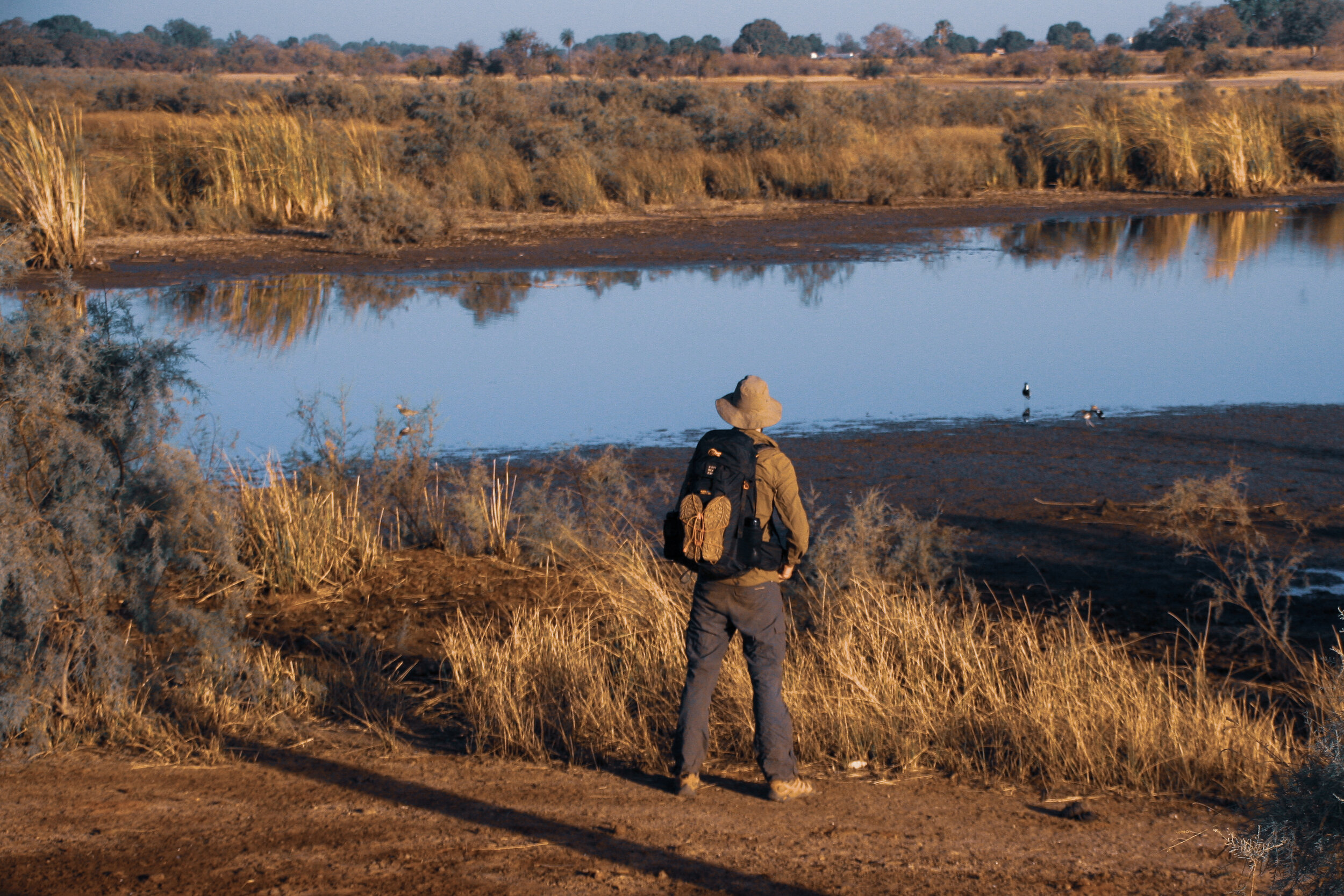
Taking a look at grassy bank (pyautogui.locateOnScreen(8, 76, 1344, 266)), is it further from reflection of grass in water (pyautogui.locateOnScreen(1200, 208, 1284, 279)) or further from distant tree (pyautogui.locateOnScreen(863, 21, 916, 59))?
distant tree (pyautogui.locateOnScreen(863, 21, 916, 59))

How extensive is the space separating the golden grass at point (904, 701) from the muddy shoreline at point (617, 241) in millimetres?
14830

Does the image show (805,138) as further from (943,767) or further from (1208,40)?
(1208,40)

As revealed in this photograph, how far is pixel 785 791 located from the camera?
5.29 metres

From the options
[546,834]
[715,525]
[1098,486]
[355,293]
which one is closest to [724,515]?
[715,525]

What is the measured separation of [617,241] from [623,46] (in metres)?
102

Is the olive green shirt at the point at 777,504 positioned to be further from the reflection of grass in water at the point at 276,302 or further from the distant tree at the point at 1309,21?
the distant tree at the point at 1309,21

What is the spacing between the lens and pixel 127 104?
42125 mm

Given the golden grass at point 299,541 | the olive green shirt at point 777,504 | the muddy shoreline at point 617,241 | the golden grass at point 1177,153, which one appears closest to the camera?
the olive green shirt at point 777,504

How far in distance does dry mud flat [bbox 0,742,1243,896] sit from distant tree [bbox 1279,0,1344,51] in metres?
103

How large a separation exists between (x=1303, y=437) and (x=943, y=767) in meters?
7.76

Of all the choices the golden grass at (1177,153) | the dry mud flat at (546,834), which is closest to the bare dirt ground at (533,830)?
the dry mud flat at (546,834)

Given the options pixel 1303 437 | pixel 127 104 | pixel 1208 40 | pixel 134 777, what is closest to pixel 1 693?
pixel 134 777

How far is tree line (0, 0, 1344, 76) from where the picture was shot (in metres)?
70.8

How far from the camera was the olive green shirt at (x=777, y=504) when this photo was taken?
5.16 meters
